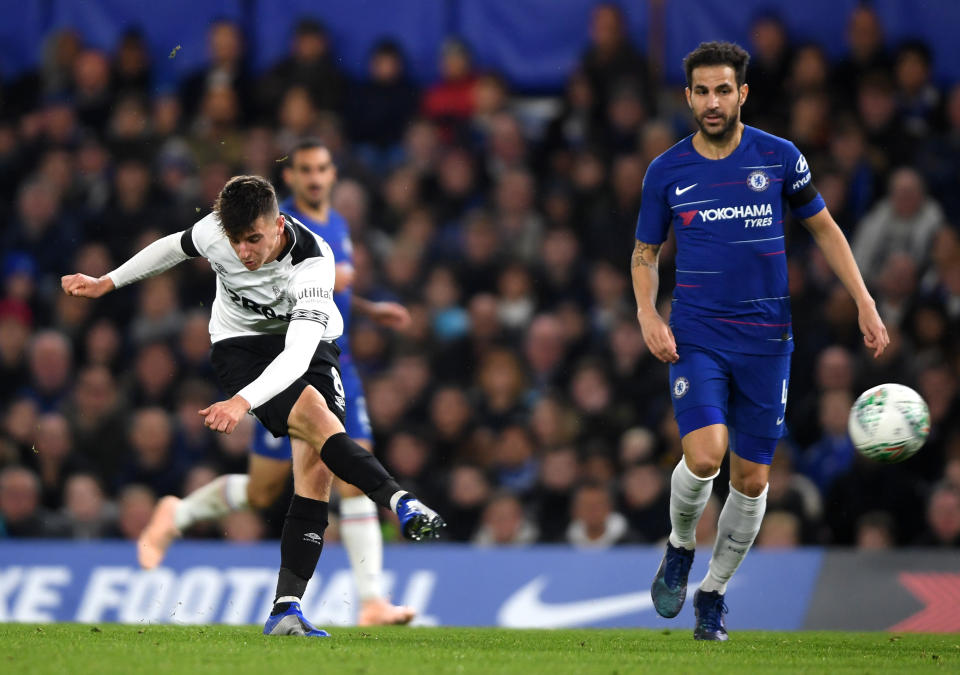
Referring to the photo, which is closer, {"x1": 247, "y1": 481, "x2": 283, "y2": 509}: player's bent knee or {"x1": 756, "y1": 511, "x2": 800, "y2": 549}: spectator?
{"x1": 247, "y1": 481, "x2": 283, "y2": 509}: player's bent knee

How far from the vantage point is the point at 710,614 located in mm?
6398

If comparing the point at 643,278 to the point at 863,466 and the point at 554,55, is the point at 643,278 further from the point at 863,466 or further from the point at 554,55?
the point at 554,55

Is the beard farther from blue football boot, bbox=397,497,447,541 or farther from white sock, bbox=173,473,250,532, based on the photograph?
white sock, bbox=173,473,250,532

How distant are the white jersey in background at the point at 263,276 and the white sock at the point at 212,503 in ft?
6.21

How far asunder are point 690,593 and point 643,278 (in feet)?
10.7

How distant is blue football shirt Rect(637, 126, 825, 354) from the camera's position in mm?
6125

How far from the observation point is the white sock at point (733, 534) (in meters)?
6.30

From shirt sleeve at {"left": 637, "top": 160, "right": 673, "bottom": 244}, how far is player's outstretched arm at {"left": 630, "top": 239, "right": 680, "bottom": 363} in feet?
0.14

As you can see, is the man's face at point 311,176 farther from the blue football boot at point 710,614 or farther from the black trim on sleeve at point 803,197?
the blue football boot at point 710,614

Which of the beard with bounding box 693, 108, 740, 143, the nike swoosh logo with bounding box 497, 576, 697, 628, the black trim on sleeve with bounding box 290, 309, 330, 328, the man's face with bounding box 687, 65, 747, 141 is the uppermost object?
the man's face with bounding box 687, 65, 747, 141

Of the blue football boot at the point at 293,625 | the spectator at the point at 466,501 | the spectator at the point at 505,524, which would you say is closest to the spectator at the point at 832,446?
the spectator at the point at 505,524

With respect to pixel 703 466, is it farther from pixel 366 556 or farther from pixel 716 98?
pixel 366 556

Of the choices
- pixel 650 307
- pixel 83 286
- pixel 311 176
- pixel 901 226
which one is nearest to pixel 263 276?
pixel 83 286

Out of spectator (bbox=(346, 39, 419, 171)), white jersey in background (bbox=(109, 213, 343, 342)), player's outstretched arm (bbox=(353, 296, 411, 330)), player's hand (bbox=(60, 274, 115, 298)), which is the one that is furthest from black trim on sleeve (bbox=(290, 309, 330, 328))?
spectator (bbox=(346, 39, 419, 171))
